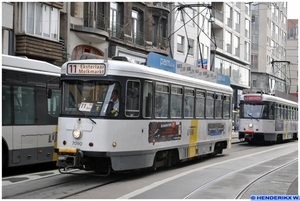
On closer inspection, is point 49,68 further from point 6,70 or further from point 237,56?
point 237,56

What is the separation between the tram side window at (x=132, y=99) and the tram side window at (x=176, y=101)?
2021 millimetres

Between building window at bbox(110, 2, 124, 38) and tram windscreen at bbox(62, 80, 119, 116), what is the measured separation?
1912 cm

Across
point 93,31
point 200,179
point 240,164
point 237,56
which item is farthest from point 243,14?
point 200,179

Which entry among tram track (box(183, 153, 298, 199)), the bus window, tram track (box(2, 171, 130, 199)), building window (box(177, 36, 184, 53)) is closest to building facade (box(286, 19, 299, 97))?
building window (box(177, 36, 184, 53))

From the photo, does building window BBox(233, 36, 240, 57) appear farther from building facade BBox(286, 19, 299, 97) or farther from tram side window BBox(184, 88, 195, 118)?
tram side window BBox(184, 88, 195, 118)

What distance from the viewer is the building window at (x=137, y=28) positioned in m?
33.2

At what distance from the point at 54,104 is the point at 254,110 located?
49.9 ft

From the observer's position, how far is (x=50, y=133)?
13273 millimetres

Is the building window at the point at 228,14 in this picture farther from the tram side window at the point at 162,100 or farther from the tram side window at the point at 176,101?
the tram side window at the point at 162,100

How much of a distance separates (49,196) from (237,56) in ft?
165

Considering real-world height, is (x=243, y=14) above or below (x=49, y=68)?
above

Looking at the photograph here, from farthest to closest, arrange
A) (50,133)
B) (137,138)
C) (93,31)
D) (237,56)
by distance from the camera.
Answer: (237,56)
(93,31)
(50,133)
(137,138)

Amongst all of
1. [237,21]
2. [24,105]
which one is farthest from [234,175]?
[237,21]

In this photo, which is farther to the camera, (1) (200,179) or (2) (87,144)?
(1) (200,179)
